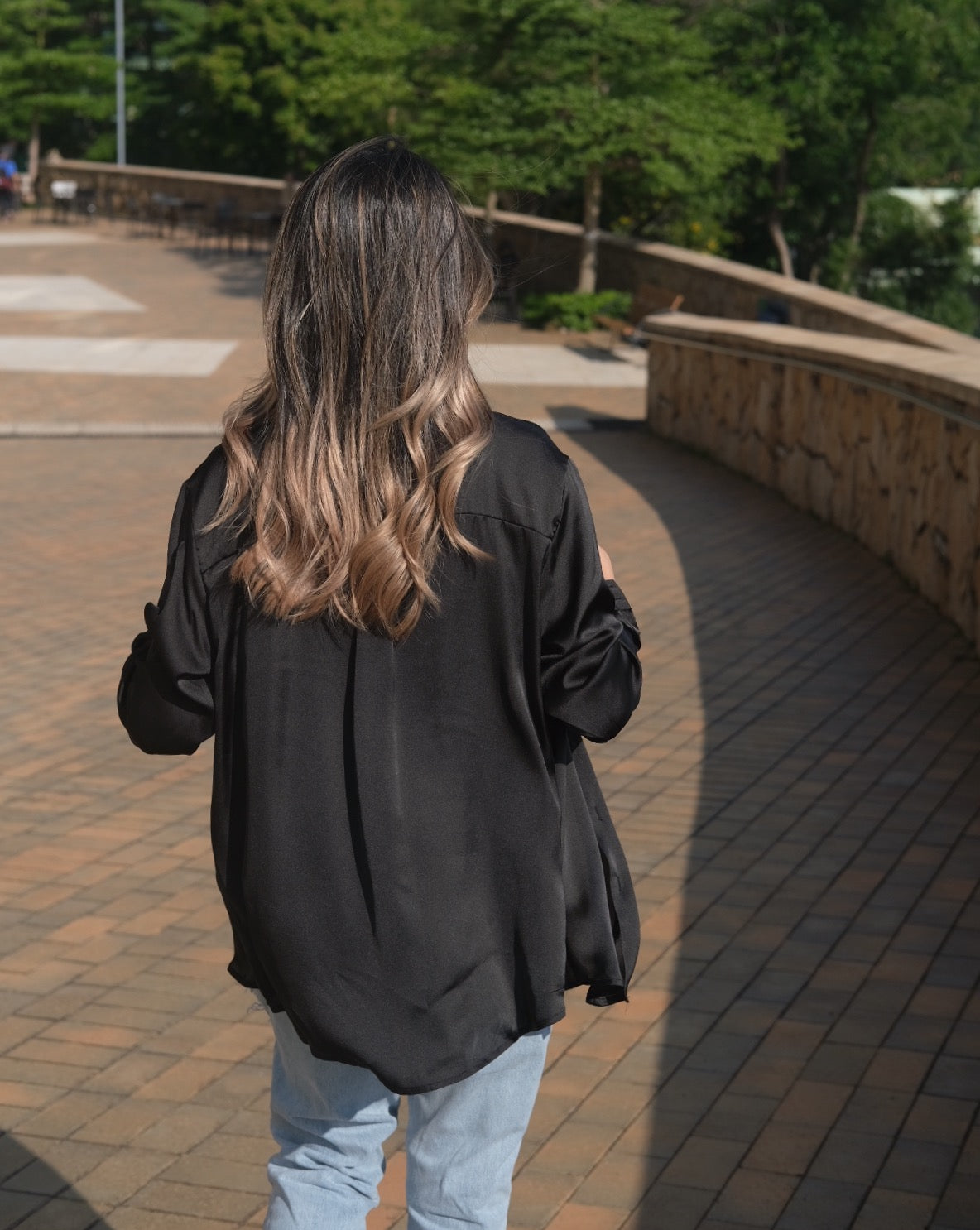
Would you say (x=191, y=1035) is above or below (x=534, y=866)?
below

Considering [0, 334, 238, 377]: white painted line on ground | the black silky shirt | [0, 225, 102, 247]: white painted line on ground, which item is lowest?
[0, 225, 102, 247]: white painted line on ground

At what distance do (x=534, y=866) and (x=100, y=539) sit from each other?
27.0 feet

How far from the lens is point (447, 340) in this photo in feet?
6.21

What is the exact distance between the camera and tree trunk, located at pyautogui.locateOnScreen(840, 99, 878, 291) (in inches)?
1400

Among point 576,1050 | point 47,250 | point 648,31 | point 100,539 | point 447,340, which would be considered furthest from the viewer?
point 47,250

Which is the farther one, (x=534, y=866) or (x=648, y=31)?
(x=648, y=31)

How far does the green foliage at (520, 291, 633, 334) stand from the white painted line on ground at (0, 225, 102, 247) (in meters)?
15.2

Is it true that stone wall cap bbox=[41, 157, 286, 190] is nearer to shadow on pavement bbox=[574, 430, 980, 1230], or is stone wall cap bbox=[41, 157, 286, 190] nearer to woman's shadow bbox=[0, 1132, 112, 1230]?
shadow on pavement bbox=[574, 430, 980, 1230]

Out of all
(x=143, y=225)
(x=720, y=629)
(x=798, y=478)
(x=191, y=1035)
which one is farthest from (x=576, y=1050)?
(x=143, y=225)

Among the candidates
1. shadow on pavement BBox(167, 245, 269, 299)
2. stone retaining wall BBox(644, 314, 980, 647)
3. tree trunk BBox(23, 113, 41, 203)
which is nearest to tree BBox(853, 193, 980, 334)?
shadow on pavement BBox(167, 245, 269, 299)

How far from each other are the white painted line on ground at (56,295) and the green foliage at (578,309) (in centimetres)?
550

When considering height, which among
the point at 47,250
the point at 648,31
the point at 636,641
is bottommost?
the point at 47,250

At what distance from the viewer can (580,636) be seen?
1.92 metres

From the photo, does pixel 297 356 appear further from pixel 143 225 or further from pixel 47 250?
pixel 143 225
